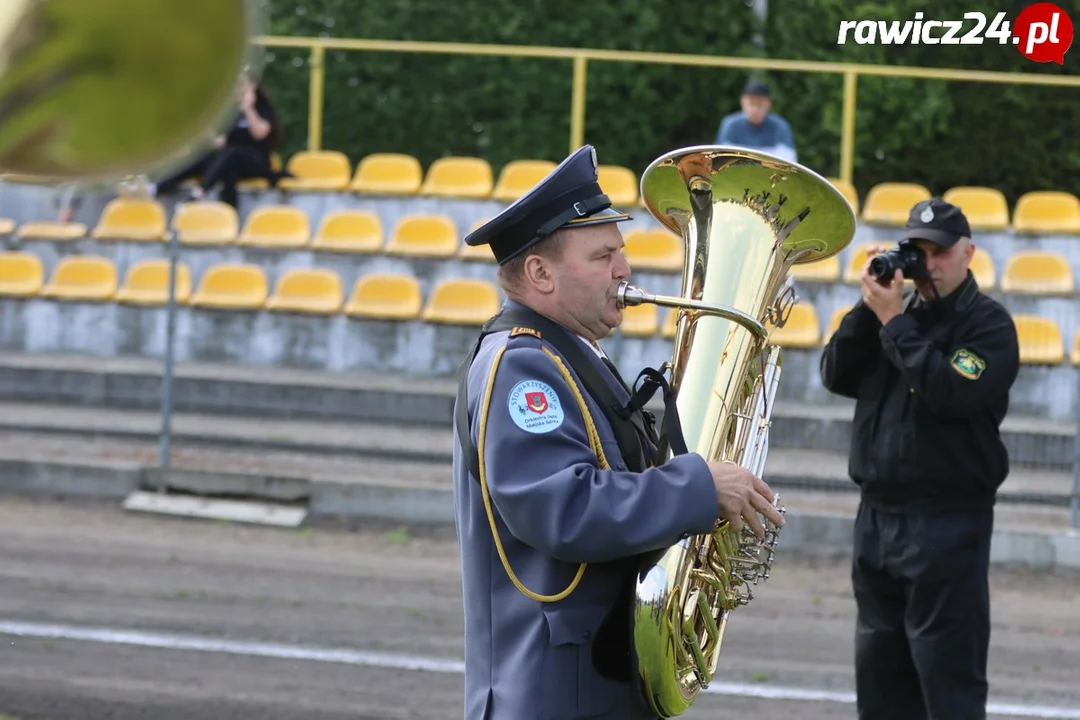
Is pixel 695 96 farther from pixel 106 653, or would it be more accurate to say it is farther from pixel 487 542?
pixel 487 542

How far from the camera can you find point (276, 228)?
14039 mm

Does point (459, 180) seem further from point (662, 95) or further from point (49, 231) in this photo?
point (49, 231)

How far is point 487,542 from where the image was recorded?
113 inches

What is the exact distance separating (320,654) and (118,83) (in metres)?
6.30

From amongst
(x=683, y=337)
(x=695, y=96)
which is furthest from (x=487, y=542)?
(x=695, y=96)

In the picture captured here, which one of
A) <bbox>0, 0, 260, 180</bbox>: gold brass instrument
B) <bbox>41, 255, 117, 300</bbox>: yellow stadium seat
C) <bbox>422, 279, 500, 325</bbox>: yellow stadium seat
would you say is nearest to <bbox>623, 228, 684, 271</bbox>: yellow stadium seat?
<bbox>422, 279, 500, 325</bbox>: yellow stadium seat

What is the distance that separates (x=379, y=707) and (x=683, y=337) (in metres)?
3.55

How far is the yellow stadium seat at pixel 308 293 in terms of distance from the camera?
42.0 ft

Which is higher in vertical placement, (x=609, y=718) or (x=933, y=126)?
(x=933, y=126)

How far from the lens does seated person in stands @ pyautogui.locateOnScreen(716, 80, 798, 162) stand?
13.0m

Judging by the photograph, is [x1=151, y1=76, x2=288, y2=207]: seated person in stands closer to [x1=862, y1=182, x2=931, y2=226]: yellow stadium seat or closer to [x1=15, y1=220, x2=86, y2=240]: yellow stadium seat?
[x1=15, y1=220, x2=86, y2=240]: yellow stadium seat

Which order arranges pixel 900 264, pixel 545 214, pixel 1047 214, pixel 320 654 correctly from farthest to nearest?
pixel 1047 214 → pixel 320 654 → pixel 900 264 → pixel 545 214

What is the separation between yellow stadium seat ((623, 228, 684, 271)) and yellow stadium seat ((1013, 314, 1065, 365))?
2.95 meters

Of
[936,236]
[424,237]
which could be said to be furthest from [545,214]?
[424,237]
